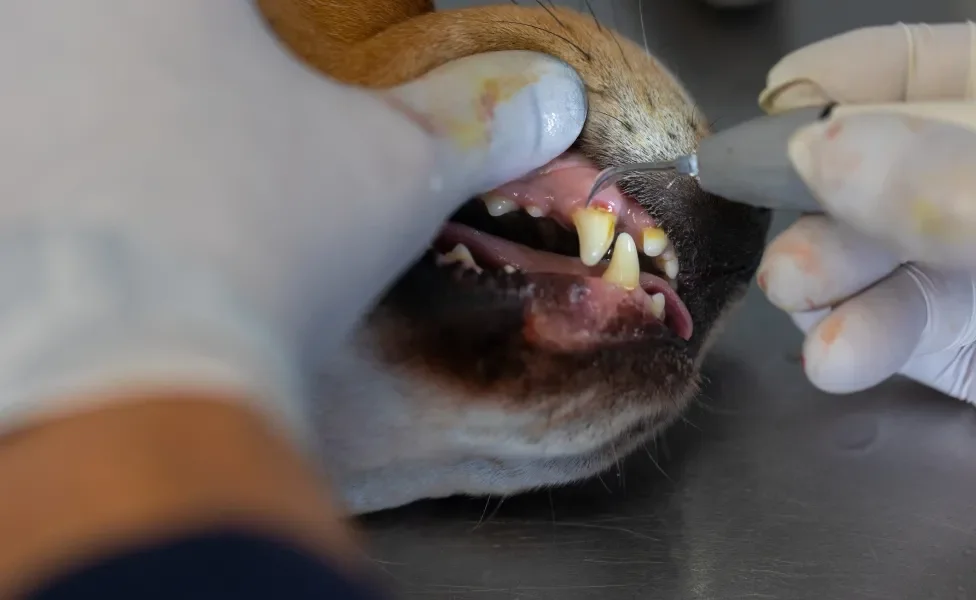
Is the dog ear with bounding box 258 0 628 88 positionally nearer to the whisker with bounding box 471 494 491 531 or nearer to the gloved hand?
the gloved hand

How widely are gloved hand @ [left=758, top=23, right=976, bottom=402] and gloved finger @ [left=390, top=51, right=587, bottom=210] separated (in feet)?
0.60

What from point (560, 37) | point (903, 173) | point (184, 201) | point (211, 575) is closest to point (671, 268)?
point (560, 37)

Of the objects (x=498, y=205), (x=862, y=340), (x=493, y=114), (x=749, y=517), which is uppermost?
(x=493, y=114)

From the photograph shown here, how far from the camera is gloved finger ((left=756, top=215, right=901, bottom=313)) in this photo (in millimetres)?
704

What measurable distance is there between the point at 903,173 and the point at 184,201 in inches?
15.0

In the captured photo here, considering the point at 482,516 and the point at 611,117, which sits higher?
the point at 611,117

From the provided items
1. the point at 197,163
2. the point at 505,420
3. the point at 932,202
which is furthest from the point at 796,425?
the point at 197,163

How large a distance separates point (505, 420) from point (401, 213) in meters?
0.26

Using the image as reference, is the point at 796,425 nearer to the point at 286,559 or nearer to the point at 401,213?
the point at 401,213

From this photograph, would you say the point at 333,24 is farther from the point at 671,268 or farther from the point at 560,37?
the point at 671,268

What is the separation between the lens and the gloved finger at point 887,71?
800 mm

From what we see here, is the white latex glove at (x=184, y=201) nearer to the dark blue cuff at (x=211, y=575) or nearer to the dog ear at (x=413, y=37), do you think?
the dark blue cuff at (x=211, y=575)

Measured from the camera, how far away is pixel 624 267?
2.56 feet

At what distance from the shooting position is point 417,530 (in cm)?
83
